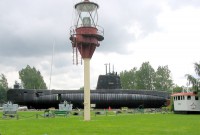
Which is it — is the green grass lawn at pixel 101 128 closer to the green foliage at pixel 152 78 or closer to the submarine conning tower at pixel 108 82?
the submarine conning tower at pixel 108 82

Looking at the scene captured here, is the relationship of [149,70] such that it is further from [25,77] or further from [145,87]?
[25,77]

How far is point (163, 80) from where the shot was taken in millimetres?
117500

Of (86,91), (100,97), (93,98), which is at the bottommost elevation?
(93,98)

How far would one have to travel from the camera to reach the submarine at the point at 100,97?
63.6 metres

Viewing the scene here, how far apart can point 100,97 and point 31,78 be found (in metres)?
57.9

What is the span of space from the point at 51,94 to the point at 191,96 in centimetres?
2951

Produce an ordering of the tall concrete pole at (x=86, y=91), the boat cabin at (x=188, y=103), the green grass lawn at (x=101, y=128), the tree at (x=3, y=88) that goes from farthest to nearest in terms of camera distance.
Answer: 1. the tree at (x=3, y=88)
2. the boat cabin at (x=188, y=103)
3. the tall concrete pole at (x=86, y=91)
4. the green grass lawn at (x=101, y=128)

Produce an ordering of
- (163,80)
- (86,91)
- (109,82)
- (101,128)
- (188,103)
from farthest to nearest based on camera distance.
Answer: (163,80) < (109,82) < (188,103) < (86,91) < (101,128)

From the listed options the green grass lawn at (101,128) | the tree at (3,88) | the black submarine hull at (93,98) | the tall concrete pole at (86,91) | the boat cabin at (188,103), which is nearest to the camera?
the green grass lawn at (101,128)

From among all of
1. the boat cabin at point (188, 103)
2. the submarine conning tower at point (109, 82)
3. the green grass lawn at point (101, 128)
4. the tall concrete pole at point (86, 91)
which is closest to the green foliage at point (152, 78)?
the submarine conning tower at point (109, 82)

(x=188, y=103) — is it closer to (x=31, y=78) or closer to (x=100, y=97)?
(x=100, y=97)

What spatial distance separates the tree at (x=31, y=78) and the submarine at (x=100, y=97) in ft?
170

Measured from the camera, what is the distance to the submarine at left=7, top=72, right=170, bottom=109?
63.6 metres

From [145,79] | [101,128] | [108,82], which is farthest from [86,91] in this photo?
[145,79]
